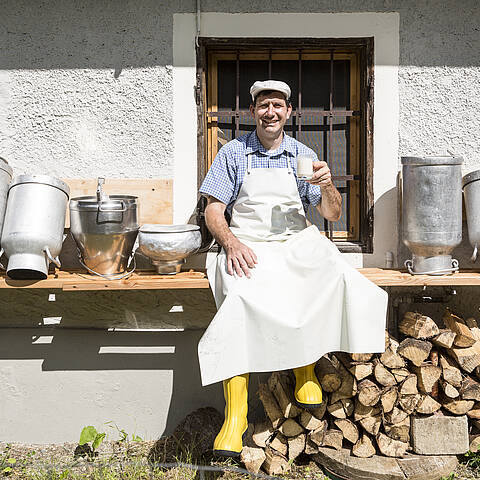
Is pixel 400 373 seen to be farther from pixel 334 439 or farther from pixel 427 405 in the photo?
pixel 334 439

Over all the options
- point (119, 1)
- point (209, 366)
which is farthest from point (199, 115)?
point (209, 366)

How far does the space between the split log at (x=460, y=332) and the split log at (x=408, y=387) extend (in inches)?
13.7

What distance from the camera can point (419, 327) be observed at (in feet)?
10.4

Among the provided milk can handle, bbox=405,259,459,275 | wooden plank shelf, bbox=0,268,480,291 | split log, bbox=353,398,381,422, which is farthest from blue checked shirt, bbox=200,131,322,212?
split log, bbox=353,398,381,422

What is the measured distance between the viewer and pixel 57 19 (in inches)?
137

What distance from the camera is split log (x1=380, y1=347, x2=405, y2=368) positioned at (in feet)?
10.2

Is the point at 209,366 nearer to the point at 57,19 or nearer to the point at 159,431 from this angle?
the point at 159,431

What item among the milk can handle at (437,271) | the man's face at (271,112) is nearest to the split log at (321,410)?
the milk can handle at (437,271)

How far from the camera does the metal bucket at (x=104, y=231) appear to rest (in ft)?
10.2

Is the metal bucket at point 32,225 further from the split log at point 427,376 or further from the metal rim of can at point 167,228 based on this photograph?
the split log at point 427,376

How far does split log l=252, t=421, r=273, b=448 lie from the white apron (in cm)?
58

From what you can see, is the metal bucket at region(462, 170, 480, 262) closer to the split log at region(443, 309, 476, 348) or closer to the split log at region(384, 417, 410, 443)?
the split log at region(443, 309, 476, 348)

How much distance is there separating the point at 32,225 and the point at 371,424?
225 cm

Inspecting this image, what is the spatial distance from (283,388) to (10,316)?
1.91m
